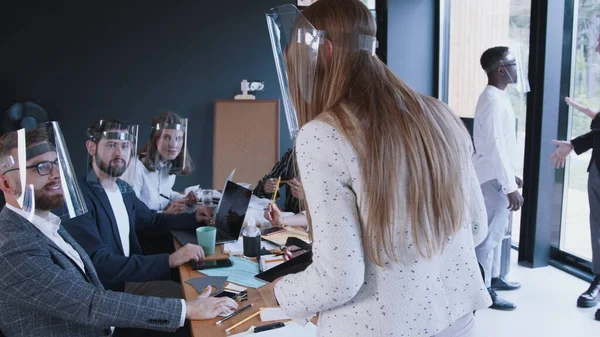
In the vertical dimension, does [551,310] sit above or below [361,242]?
below

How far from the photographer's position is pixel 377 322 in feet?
3.09

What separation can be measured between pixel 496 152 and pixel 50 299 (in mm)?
2692

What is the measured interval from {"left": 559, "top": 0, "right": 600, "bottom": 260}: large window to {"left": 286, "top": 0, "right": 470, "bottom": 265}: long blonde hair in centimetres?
293

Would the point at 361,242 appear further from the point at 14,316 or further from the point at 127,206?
the point at 127,206

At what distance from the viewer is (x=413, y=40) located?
4.88m

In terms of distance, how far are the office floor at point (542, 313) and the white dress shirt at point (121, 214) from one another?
6.39ft

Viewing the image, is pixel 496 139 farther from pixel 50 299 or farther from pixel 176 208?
pixel 50 299

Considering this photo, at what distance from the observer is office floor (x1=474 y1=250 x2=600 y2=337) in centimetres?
292

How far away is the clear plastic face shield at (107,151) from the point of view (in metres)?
2.14

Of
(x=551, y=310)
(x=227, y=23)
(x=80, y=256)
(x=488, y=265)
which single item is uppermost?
(x=227, y=23)

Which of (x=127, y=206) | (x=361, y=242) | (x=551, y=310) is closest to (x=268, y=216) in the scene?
(x=127, y=206)

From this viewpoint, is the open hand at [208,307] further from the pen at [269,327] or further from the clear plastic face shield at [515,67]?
the clear plastic face shield at [515,67]

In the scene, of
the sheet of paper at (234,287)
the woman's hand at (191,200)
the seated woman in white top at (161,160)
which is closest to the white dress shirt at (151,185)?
the seated woman in white top at (161,160)

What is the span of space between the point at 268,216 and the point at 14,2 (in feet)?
11.8
